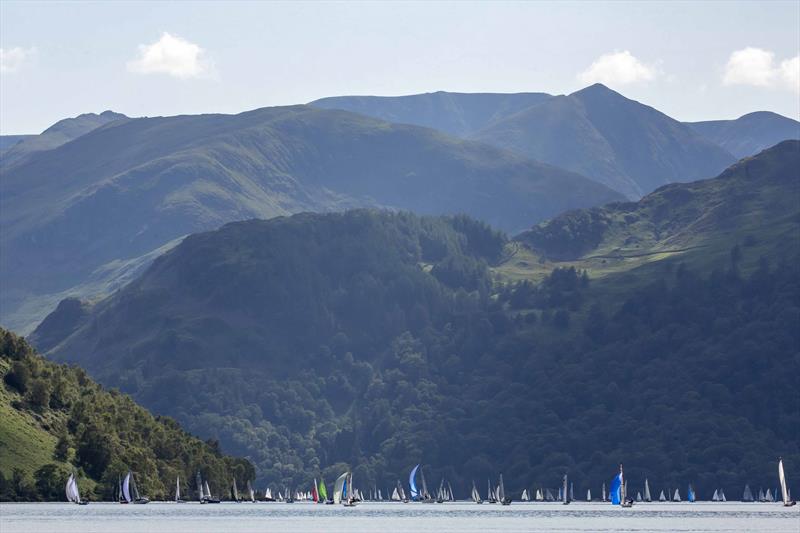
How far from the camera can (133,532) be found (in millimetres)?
195375

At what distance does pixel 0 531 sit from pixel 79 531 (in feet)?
40.1

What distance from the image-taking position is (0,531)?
593 ft

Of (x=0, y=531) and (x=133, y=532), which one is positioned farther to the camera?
(x=133, y=532)

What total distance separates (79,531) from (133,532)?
25.3 feet

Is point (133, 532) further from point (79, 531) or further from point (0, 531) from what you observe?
point (0, 531)

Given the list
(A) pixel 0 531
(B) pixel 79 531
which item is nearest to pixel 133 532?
(B) pixel 79 531

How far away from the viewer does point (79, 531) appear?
625 feet

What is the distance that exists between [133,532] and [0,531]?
19.8 m
